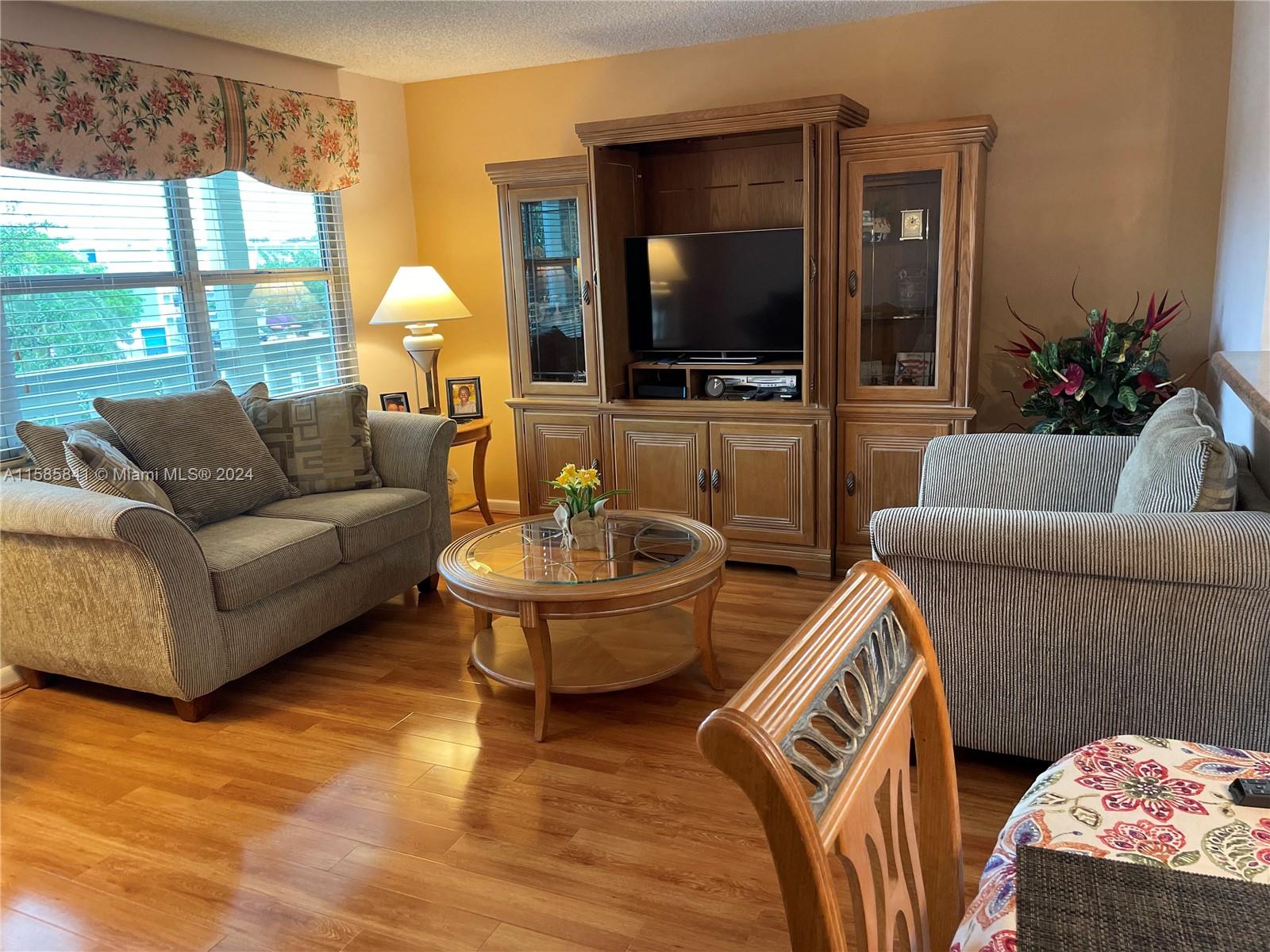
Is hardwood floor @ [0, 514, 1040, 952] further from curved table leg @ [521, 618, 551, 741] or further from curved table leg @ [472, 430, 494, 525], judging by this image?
curved table leg @ [472, 430, 494, 525]

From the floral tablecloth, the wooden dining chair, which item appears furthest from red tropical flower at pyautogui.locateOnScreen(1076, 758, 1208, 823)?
the wooden dining chair

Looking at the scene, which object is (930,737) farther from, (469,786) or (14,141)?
(14,141)

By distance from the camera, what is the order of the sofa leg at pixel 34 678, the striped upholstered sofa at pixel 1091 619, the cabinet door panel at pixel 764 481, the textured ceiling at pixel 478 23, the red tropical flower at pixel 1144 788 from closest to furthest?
the red tropical flower at pixel 1144 788 < the striped upholstered sofa at pixel 1091 619 < the sofa leg at pixel 34 678 < the textured ceiling at pixel 478 23 < the cabinet door panel at pixel 764 481

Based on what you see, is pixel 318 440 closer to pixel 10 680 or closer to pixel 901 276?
pixel 10 680

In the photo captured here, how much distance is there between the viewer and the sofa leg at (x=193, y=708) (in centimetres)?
295

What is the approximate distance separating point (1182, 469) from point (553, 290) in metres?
3.04

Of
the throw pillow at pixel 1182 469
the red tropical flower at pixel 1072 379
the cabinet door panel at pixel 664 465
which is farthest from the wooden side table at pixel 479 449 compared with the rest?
the throw pillow at pixel 1182 469

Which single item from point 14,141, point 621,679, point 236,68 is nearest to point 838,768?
point 621,679

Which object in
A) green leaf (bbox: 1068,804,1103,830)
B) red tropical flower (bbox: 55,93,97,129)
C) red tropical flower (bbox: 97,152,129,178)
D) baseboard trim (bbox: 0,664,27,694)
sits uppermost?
red tropical flower (bbox: 55,93,97,129)

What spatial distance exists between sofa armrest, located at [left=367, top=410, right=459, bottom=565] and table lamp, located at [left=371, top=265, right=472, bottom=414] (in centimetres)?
80

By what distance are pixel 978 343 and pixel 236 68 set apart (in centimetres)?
357

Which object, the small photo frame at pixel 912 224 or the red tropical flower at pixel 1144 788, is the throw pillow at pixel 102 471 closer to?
the red tropical flower at pixel 1144 788

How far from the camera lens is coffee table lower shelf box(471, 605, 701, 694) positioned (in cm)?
289

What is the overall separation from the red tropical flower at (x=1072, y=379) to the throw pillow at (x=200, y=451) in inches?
121
